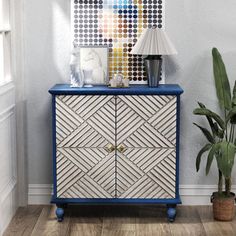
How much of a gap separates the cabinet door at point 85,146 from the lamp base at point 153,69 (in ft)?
1.06

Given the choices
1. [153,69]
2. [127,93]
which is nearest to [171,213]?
[127,93]

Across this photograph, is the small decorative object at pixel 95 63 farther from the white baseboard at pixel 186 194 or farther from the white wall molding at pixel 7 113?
the white baseboard at pixel 186 194

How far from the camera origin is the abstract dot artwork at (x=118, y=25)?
432 centimetres

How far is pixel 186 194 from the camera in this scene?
4.50 metres

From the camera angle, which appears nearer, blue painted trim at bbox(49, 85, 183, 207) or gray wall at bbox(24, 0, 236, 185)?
blue painted trim at bbox(49, 85, 183, 207)

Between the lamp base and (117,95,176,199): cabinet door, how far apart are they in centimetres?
19

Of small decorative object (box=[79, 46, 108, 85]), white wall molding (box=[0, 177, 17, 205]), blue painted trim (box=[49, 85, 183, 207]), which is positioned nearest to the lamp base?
blue painted trim (box=[49, 85, 183, 207])

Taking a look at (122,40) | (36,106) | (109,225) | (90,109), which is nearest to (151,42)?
(122,40)

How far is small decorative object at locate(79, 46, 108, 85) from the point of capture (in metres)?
4.31

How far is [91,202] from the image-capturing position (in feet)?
13.6

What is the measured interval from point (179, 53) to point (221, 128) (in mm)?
597

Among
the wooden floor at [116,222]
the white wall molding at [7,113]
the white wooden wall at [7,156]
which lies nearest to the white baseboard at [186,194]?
the wooden floor at [116,222]

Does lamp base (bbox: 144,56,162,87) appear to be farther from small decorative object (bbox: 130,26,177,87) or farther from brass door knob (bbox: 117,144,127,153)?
brass door knob (bbox: 117,144,127,153)

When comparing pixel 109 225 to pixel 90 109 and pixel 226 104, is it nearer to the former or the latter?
pixel 90 109
